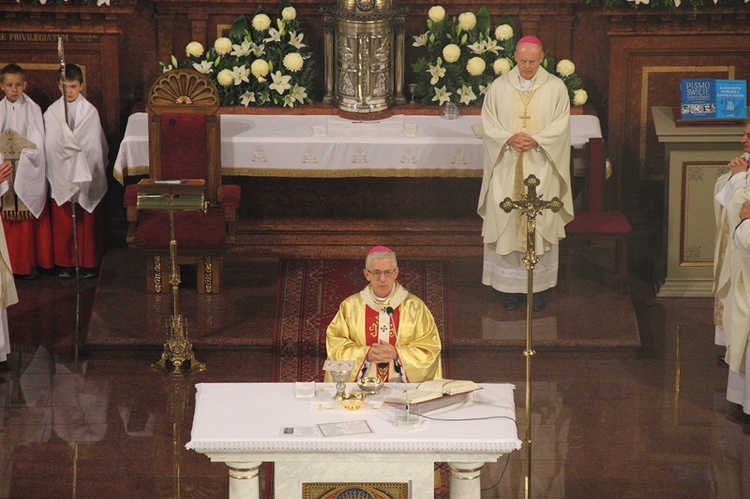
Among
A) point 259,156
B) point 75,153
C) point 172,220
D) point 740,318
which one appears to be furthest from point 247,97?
point 740,318

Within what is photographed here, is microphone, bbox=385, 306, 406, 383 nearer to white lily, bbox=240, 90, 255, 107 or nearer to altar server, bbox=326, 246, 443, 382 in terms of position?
altar server, bbox=326, 246, 443, 382

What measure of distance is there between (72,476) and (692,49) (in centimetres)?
667

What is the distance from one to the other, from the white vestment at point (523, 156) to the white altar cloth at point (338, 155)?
737mm

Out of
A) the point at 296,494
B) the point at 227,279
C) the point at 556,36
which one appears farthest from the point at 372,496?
the point at 556,36

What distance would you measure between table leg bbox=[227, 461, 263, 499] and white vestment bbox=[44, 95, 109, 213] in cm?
516

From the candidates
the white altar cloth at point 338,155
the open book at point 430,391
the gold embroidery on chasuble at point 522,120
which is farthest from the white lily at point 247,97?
the open book at point 430,391

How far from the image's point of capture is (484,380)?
10383 millimetres

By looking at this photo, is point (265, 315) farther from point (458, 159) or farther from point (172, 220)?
point (458, 159)

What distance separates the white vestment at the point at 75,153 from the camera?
39.8 ft

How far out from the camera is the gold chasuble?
842 cm

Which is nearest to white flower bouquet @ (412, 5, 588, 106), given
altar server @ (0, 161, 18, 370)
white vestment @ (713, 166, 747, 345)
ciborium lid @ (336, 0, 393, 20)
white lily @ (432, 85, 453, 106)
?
white lily @ (432, 85, 453, 106)

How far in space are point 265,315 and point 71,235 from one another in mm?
2181

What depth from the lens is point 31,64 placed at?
12758mm

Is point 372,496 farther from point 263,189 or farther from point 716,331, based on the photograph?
point 263,189
